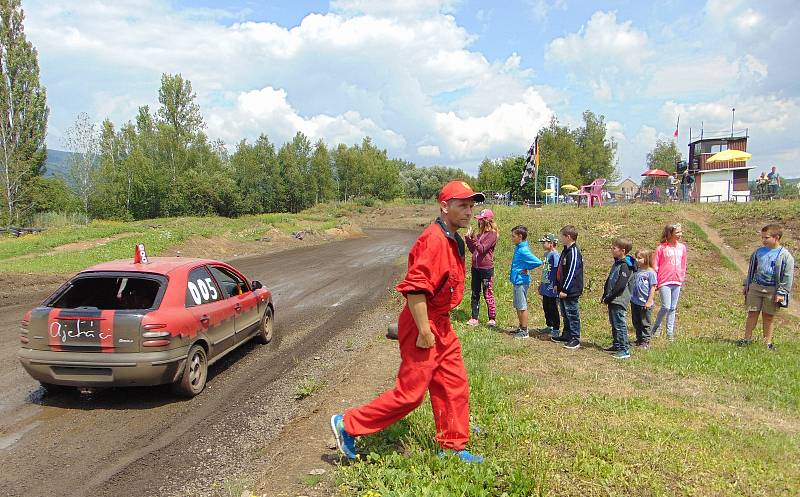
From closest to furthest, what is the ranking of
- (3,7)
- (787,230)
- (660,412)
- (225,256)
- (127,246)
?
1. (660,412)
2. (787,230)
3. (127,246)
4. (225,256)
5. (3,7)

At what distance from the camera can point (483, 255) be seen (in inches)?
326

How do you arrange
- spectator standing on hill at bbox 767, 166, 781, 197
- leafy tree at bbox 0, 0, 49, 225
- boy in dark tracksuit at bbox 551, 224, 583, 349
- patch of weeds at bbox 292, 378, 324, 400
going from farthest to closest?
leafy tree at bbox 0, 0, 49, 225 < spectator standing on hill at bbox 767, 166, 781, 197 < boy in dark tracksuit at bbox 551, 224, 583, 349 < patch of weeds at bbox 292, 378, 324, 400

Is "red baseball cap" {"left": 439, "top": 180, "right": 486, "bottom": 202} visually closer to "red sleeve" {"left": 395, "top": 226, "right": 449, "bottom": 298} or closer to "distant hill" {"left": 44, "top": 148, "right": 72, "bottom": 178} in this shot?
"red sleeve" {"left": 395, "top": 226, "right": 449, "bottom": 298}

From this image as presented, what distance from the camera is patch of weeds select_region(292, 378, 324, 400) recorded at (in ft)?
18.8

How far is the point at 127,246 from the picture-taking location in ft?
68.1

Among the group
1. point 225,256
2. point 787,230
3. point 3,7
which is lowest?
point 225,256

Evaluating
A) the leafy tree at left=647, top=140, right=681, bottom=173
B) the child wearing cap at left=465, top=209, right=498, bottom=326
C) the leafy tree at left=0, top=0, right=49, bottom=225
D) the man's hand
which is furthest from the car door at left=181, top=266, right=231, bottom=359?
the leafy tree at left=647, top=140, right=681, bottom=173

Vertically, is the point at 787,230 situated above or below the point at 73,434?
above

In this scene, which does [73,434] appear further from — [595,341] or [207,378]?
[595,341]

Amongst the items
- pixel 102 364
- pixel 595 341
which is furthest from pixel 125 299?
pixel 595 341

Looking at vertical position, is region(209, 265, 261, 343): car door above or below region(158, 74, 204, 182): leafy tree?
below

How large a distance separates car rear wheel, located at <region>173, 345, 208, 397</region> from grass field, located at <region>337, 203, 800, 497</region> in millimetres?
2619

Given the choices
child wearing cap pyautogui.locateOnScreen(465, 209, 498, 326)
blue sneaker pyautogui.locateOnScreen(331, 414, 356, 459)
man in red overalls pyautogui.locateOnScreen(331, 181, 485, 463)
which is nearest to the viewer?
man in red overalls pyautogui.locateOnScreen(331, 181, 485, 463)

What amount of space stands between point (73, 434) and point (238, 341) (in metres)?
2.42
